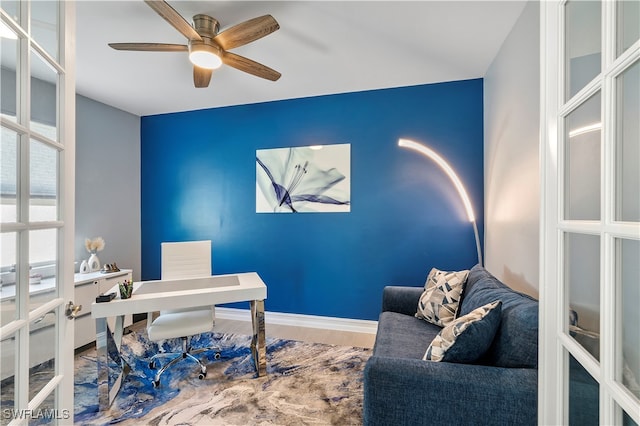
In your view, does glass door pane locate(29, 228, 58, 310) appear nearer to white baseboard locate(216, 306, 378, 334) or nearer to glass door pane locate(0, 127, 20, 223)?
glass door pane locate(0, 127, 20, 223)

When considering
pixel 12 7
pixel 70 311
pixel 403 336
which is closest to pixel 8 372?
pixel 70 311

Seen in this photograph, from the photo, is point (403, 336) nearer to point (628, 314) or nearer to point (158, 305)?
point (628, 314)

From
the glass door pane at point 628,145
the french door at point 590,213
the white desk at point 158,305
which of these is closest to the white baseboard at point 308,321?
the white desk at point 158,305

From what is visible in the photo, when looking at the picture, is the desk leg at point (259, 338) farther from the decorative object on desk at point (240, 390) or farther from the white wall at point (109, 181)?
the white wall at point (109, 181)

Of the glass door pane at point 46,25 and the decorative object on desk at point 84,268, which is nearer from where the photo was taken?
the glass door pane at point 46,25

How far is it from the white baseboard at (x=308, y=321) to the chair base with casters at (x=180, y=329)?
103 cm

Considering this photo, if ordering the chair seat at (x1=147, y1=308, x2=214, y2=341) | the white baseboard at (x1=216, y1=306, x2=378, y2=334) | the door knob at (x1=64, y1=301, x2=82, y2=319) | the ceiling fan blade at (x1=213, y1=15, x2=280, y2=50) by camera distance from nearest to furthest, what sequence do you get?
the door knob at (x1=64, y1=301, x2=82, y2=319)
the ceiling fan blade at (x1=213, y1=15, x2=280, y2=50)
the chair seat at (x1=147, y1=308, x2=214, y2=341)
the white baseboard at (x1=216, y1=306, x2=378, y2=334)

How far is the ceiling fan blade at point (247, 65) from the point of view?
198cm

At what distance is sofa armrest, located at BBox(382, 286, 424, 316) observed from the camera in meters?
2.31

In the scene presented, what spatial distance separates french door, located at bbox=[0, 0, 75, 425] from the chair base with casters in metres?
1.03

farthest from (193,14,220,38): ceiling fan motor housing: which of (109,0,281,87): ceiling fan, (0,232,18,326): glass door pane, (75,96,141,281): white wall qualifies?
(75,96,141,281): white wall

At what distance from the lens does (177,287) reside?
2.18 meters

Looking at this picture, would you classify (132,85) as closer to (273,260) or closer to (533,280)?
(273,260)

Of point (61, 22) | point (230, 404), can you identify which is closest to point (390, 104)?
point (61, 22)
